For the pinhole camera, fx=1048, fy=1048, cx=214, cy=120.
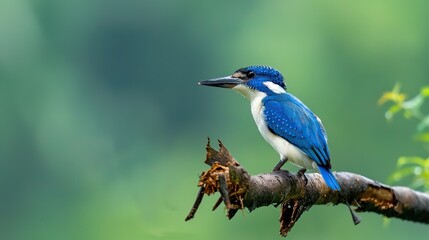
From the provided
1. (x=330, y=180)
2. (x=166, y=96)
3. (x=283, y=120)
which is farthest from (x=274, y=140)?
(x=166, y=96)

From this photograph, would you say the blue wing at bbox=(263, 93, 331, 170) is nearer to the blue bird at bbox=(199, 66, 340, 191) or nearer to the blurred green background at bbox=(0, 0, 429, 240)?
the blue bird at bbox=(199, 66, 340, 191)

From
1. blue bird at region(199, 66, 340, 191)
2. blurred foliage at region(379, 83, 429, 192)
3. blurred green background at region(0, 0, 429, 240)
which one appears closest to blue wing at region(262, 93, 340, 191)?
blue bird at region(199, 66, 340, 191)

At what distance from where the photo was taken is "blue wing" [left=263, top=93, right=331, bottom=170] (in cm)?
195

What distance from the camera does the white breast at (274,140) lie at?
1.99 m

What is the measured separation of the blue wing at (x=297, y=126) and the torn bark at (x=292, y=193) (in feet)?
0.15

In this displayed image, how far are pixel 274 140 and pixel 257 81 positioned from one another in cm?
14

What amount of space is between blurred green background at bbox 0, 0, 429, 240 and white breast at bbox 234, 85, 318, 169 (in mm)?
5903

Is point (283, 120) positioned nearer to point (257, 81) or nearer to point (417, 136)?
point (257, 81)

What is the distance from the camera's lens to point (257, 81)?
6.97 feet

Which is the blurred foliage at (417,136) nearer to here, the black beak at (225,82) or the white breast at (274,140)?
the white breast at (274,140)

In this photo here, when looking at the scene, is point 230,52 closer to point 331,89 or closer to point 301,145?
point 331,89

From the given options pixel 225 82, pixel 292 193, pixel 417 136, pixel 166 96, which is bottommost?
pixel 292 193

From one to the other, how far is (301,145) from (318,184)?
9 centimetres

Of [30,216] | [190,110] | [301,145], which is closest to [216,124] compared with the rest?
[190,110]
